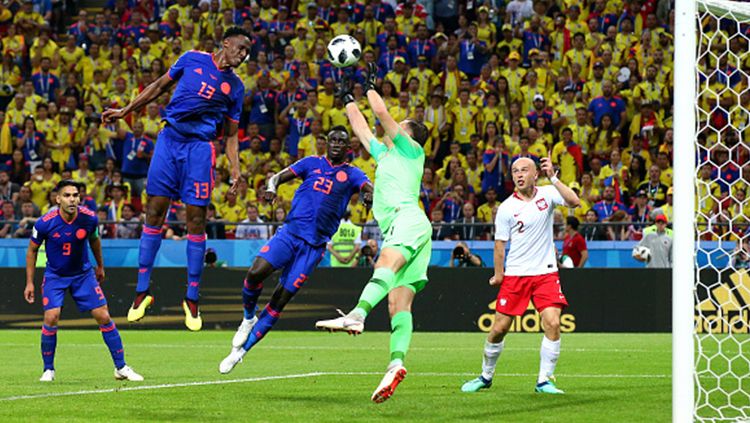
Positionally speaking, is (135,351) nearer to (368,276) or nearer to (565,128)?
(368,276)

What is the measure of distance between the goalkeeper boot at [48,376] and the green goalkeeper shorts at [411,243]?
467cm

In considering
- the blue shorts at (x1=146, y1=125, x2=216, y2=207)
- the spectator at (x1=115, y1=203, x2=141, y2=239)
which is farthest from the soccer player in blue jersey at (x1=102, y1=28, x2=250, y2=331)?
the spectator at (x1=115, y1=203, x2=141, y2=239)

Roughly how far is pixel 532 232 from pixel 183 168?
3.29 meters

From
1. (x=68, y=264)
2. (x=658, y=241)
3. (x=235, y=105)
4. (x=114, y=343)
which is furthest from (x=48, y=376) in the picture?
(x=658, y=241)

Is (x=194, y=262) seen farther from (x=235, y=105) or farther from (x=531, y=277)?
(x=531, y=277)

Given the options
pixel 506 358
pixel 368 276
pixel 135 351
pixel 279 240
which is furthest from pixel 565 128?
pixel 279 240

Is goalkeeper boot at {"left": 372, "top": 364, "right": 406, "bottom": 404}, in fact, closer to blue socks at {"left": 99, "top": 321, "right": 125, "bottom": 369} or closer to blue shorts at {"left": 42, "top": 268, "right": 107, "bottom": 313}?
blue socks at {"left": 99, "top": 321, "right": 125, "bottom": 369}

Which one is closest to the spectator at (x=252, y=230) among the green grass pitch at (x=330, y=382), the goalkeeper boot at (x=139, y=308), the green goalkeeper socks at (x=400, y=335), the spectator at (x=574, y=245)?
the green grass pitch at (x=330, y=382)

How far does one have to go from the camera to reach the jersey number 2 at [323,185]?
1314 cm

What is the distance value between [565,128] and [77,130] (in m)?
9.90

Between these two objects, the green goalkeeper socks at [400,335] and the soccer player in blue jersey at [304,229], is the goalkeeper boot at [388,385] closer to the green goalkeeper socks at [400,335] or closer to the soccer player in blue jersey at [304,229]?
the green goalkeeper socks at [400,335]

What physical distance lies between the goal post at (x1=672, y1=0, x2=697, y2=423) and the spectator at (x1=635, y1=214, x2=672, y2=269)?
1235cm

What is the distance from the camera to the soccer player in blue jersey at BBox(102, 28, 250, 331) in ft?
35.9

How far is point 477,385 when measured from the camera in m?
11.6
